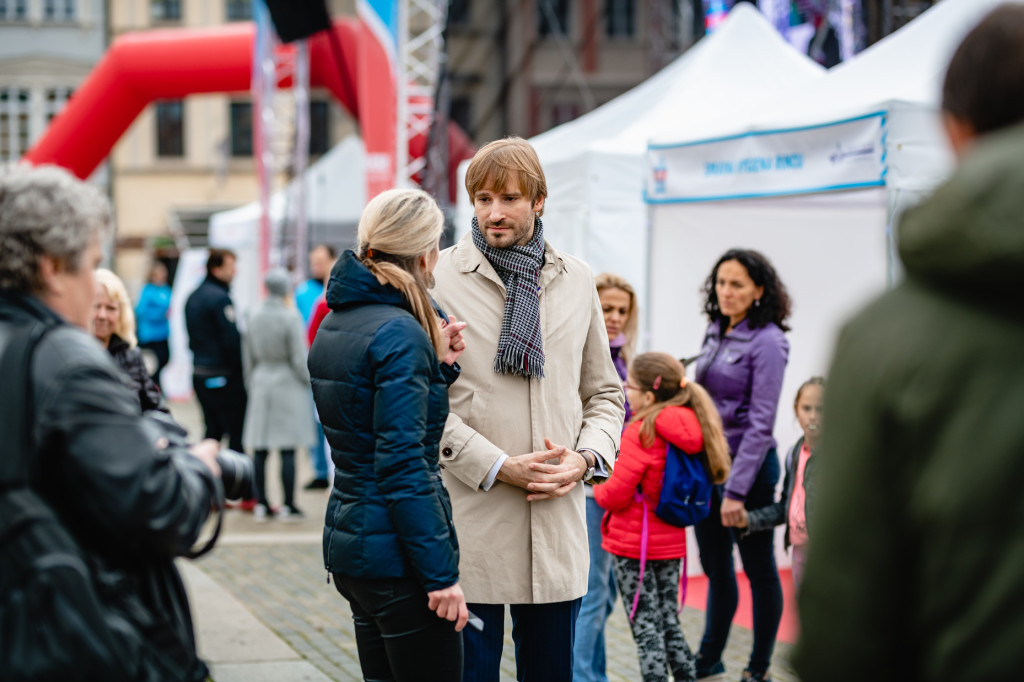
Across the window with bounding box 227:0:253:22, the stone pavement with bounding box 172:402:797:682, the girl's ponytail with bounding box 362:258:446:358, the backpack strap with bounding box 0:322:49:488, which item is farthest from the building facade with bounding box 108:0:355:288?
the backpack strap with bounding box 0:322:49:488

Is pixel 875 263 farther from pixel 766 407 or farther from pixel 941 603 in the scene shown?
pixel 941 603

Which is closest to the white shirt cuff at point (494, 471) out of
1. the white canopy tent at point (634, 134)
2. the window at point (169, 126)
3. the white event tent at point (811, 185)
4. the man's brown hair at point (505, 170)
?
the man's brown hair at point (505, 170)

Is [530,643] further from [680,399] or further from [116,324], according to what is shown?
[116,324]

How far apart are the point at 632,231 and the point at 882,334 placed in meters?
6.28

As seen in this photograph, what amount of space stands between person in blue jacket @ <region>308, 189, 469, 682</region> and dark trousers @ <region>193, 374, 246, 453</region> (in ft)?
20.7

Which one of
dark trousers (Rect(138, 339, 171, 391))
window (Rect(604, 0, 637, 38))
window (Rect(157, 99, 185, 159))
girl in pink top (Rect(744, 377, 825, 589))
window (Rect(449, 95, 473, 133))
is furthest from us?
window (Rect(157, 99, 185, 159))

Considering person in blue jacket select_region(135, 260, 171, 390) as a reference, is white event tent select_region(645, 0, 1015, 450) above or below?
above

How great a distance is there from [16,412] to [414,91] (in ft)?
37.1

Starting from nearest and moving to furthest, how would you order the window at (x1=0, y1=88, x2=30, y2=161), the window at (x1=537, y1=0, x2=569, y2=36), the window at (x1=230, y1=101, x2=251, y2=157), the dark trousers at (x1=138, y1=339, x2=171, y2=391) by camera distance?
the dark trousers at (x1=138, y1=339, x2=171, y2=391)
the window at (x1=537, y1=0, x2=569, y2=36)
the window at (x1=230, y1=101, x2=251, y2=157)
the window at (x1=0, y1=88, x2=30, y2=161)

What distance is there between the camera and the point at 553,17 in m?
32.3

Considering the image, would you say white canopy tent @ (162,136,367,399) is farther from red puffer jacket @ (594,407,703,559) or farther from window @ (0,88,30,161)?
window @ (0,88,30,161)

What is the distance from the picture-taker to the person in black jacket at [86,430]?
1801 mm

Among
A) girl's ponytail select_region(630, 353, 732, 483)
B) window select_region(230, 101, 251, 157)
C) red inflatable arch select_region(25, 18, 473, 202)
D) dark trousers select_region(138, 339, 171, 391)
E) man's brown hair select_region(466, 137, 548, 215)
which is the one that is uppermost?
window select_region(230, 101, 251, 157)

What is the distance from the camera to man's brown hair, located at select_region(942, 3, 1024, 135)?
1314 mm
